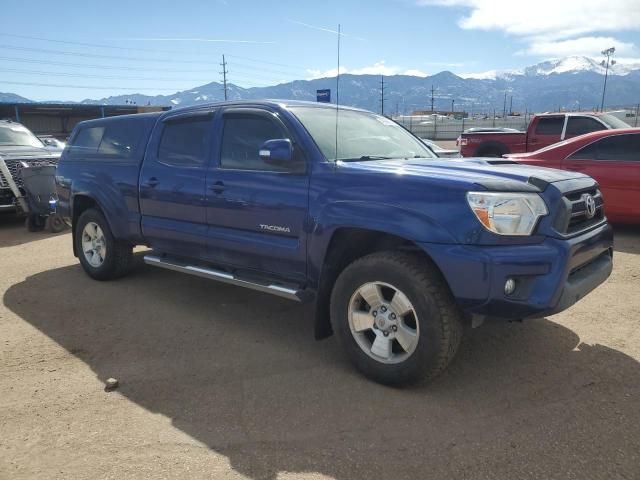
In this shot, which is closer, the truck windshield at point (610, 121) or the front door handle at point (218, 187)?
the front door handle at point (218, 187)

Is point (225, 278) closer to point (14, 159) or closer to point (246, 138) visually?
point (246, 138)

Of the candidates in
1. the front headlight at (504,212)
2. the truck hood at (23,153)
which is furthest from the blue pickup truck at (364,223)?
the truck hood at (23,153)

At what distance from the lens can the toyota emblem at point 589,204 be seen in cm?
341

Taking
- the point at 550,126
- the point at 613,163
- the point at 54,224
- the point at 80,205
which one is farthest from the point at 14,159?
the point at 550,126

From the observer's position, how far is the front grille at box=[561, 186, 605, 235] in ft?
10.3

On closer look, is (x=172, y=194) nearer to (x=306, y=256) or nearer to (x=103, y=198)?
(x=103, y=198)

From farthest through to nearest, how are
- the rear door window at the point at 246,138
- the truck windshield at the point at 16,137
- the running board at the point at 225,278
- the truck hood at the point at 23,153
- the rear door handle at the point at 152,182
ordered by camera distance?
the truck windshield at the point at 16,137
the truck hood at the point at 23,153
the rear door handle at the point at 152,182
the rear door window at the point at 246,138
the running board at the point at 225,278

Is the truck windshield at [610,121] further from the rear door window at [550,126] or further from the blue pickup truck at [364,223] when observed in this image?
the blue pickup truck at [364,223]

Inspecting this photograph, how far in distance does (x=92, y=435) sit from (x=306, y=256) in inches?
67.9

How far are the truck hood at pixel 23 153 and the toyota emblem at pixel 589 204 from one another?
30.7ft

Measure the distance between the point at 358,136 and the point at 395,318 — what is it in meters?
1.65

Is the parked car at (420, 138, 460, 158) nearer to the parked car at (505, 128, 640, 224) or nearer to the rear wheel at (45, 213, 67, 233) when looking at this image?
the parked car at (505, 128, 640, 224)

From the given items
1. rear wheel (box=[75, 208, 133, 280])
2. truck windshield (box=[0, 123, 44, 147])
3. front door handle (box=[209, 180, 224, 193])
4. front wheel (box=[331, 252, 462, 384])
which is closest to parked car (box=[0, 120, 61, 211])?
truck windshield (box=[0, 123, 44, 147])

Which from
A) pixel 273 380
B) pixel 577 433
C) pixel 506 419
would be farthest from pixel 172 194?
pixel 577 433
